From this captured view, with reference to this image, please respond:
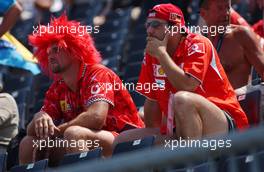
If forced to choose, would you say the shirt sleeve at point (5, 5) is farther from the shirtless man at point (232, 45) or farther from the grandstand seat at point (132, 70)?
the shirtless man at point (232, 45)

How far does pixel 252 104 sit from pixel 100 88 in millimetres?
1010

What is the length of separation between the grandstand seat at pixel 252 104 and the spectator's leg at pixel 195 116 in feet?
2.14

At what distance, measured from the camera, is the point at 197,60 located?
572 cm

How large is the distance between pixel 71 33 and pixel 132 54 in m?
2.61

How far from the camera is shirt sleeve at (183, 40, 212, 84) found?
5.62 m

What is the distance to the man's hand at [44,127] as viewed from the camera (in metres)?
6.11

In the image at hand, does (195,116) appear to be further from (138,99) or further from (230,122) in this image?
→ (138,99)

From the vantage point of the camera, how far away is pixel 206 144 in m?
3.40

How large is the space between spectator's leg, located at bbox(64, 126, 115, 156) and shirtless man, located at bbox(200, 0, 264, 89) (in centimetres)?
125

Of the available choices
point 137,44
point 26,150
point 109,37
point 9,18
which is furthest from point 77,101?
point 109,37

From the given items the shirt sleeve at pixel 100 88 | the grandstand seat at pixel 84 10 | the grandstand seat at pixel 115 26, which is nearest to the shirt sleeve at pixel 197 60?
the shirt sleeve at pixel 100 88

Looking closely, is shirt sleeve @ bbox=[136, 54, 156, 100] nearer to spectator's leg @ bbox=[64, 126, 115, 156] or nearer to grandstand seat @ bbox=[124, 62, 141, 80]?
spectator's leg @ bbox=[64, 126, 115, 156]

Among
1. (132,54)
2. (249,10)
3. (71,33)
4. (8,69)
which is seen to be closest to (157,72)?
(71,33)

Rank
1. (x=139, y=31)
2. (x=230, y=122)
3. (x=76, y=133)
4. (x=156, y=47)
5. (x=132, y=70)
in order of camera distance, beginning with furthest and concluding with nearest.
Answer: (x=139, y=31) < (x=132, y=70) < (x=76, y=133) < (x=156, y=47) < (x=230, y=122)
